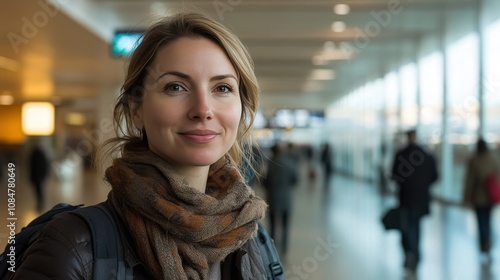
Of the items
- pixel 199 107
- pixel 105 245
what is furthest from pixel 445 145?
pixel 105 245

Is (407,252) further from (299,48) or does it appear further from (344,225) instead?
(299,48)

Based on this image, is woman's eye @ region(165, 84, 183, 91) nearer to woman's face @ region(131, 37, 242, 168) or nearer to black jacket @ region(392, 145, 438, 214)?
woman's face @ region(131, 37, 242, 168)

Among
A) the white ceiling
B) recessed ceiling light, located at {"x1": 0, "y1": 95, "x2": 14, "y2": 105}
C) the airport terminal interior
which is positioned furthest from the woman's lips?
recessed ceiling light, located at {"x1": 0, "y1": 95, "x2": 14, "y2": 105}

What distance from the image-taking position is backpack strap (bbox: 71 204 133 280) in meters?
1.22

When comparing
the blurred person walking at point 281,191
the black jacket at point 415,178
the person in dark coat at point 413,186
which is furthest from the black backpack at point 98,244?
the blurred person walking at point 281,191

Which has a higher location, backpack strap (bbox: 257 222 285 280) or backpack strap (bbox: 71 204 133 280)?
backpack strap (bbox: 71 204 133 280)

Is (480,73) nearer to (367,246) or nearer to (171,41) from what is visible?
(367,246)

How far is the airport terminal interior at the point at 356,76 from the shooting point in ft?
31.4

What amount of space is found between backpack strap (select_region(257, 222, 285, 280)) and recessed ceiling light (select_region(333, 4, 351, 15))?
42.7 ft

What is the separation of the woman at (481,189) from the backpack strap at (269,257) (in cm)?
867

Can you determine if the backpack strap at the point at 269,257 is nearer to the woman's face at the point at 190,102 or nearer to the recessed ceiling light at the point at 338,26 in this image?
the woman's face at the point at 190,102

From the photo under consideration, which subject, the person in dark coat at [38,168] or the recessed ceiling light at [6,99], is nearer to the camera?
the person in dark coat at [38,168]

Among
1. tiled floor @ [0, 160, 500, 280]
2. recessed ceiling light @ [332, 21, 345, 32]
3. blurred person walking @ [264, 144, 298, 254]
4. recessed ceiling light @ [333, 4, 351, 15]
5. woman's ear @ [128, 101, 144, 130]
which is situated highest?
recessed ceiling light @ [332, 21, 345, 32]

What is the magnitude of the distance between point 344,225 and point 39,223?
1190 cm
